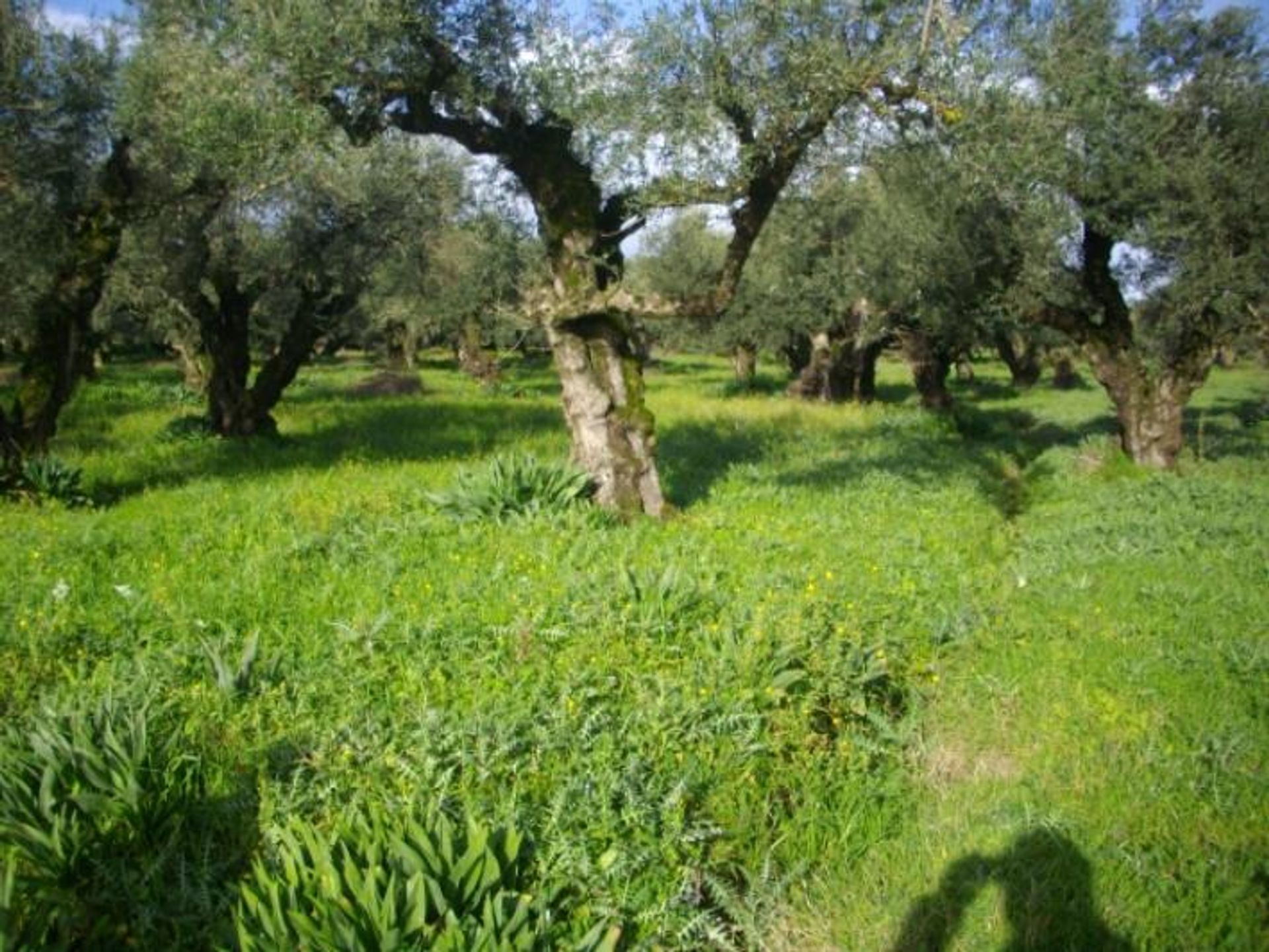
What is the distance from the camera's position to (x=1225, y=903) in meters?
3.97

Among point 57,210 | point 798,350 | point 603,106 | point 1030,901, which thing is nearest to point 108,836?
point 1030,901

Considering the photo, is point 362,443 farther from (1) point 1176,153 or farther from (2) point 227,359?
(1) point 1176,153

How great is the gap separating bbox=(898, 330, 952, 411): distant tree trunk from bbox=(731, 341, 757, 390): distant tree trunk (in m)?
8.90

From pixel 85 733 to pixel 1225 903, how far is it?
228 inches

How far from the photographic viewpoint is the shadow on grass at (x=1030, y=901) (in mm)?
3836

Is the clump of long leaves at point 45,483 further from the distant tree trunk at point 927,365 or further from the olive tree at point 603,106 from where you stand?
the distant tree trunk at point 927,365

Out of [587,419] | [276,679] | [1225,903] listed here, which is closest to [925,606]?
[1225,903]

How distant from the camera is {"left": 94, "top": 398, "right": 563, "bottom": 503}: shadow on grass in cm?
1371

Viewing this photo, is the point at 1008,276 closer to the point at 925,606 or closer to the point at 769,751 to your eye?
the point at 925,606

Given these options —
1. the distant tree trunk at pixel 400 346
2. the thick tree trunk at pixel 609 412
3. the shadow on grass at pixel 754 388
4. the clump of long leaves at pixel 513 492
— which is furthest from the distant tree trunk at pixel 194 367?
the shadow on grass at pixel 754 388

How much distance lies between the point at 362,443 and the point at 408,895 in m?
14.9

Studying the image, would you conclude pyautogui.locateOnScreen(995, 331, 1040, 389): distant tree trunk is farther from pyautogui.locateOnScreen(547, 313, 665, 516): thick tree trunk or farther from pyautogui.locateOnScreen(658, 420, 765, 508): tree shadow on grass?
pyautogui.locateOnScreen(547, 313, 665, 516): thick tree trunk

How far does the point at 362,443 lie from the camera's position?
17.2 m

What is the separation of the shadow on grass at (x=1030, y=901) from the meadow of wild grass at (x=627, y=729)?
2 centimetres
